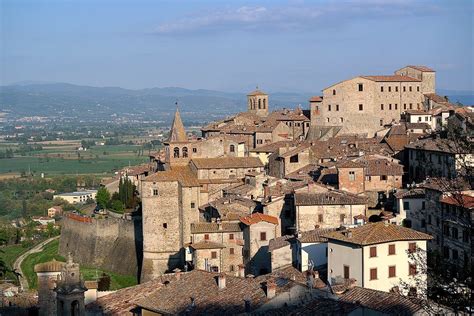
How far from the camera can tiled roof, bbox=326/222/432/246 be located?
25.1m

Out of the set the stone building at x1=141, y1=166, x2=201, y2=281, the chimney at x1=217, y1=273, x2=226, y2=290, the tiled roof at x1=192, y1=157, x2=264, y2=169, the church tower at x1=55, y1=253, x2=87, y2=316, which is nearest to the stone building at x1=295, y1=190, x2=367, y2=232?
the stone building at x1=141, y1=166, x2=201, y2=281

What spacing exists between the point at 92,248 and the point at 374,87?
61.1ft

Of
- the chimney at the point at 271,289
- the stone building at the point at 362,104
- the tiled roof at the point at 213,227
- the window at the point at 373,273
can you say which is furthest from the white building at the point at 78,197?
the chimney at the point at 271,289

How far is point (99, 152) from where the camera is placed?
162375mm

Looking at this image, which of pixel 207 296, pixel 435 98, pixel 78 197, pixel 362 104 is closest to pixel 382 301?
pixel 207 296

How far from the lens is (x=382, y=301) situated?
19359 mm

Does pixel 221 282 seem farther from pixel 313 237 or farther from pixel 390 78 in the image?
pixel 390 78

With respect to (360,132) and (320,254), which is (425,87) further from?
(320,254)

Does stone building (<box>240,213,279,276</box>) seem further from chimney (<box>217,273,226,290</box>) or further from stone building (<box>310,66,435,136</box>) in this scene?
stone building (<box>310,66,435,136</box>)

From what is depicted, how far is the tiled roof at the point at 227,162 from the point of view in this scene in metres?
42.8

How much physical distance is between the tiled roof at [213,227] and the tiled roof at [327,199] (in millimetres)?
2566

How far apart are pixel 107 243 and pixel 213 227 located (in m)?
11.9

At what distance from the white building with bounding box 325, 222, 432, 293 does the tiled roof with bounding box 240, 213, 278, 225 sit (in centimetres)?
843

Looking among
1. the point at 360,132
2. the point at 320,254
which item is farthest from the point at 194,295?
the point at 360,132
